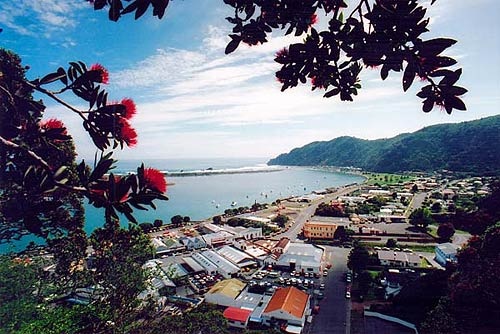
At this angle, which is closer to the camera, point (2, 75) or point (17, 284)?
point (2, 75)

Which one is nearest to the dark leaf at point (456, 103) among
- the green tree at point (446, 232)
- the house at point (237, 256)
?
the house at point (237, 256)

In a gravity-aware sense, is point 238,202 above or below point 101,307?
below

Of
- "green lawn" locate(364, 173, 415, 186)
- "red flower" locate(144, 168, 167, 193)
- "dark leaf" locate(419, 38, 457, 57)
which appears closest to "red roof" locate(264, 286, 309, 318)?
"red flower" locate(144, 168, 167, 193)

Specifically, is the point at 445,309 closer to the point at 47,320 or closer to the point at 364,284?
the point at 364,284

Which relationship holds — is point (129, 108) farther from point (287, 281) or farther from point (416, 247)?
point (416, 247)

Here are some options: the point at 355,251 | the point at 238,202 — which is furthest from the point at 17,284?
the point at 238,202

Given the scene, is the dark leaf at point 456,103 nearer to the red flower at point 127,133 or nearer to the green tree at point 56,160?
the green tree at point 56,160

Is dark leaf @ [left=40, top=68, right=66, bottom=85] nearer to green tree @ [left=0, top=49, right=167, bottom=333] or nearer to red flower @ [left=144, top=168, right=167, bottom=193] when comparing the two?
green tree @ [left=0, top=49, right=167, bottom=333]
